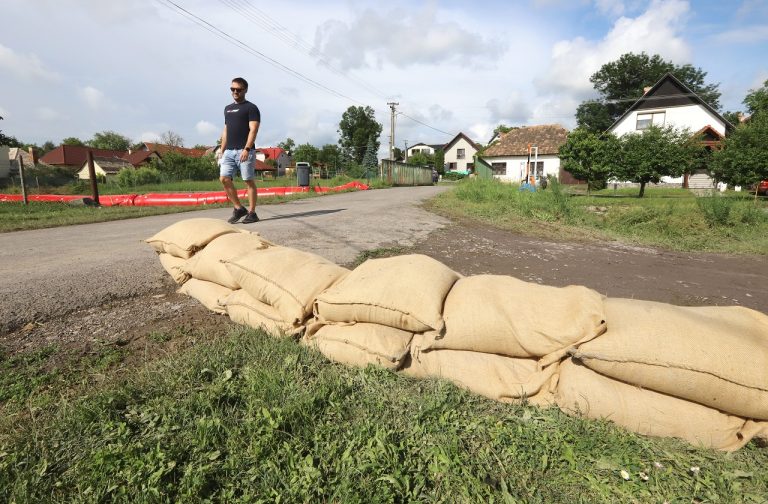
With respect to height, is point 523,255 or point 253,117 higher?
point 253,117

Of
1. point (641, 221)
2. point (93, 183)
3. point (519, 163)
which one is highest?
point (519, 163)

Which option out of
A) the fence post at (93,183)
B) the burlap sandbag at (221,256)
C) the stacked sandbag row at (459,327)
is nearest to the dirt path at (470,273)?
the burlap sandbag at (221,256)

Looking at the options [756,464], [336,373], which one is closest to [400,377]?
[336,373]

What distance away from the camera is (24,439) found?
48.7 inches

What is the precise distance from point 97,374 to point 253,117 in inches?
150

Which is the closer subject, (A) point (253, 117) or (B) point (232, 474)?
(B) point (232, 474)

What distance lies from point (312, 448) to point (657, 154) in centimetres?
2128

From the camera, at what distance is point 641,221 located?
8195 mm

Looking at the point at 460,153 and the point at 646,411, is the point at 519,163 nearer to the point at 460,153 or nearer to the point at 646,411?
the point at 460,153

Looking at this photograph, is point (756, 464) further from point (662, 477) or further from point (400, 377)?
point (400, 377)

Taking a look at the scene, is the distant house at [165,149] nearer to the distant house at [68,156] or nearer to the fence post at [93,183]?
the distant house at [68,156]

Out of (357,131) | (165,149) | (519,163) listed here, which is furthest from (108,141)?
(519,163)

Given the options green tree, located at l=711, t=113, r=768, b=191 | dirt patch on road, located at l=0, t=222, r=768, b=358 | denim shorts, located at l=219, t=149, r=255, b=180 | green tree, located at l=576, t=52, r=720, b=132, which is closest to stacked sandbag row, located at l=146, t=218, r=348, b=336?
dirt patch on road, located at l=0, t=222, r=768, b=358

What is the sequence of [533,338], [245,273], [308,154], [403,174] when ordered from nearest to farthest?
[533,338], [245,273], [403,174], [308,154]
